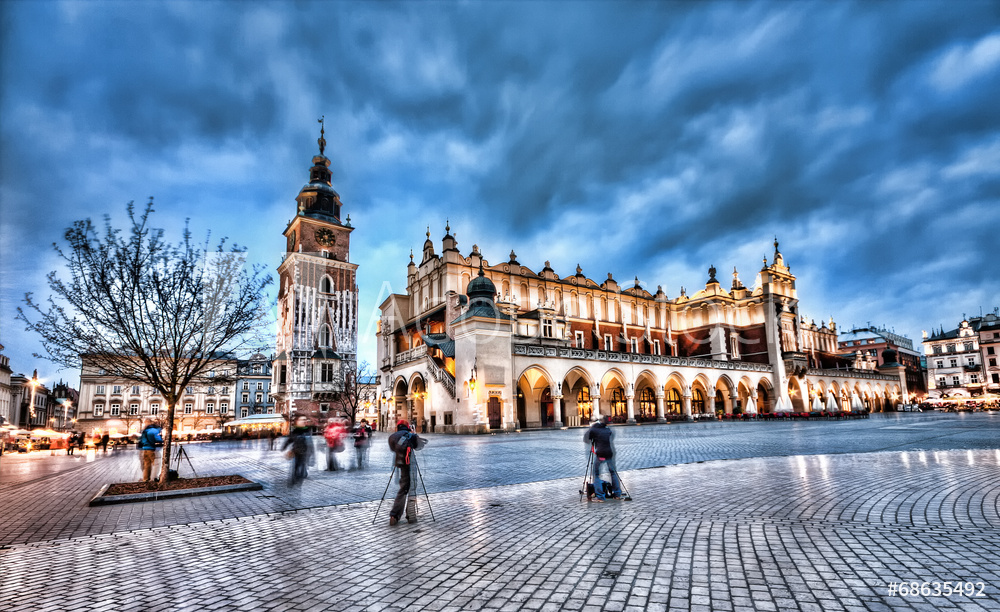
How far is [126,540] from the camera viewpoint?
7.19 m

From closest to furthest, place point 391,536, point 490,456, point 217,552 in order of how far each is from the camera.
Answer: point 217,552 → point 391,536 → point 490,456

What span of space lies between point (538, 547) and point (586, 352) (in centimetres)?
3682

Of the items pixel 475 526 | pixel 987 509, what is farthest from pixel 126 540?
pixel 987 509

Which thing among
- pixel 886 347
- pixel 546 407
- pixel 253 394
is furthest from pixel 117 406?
pixel 886 347

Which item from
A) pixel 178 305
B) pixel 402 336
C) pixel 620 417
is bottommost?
pixel 620 417

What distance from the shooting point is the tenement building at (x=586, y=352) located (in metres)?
37.8

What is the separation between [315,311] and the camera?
6309 cm

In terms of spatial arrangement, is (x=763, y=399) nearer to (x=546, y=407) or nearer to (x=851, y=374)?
(x=851, y=374)

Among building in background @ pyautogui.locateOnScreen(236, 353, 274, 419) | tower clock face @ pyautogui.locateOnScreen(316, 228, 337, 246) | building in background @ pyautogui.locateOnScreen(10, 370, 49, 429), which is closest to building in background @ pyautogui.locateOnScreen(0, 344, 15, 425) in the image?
building in background @ pyautogui.locateOnScreen(10, 370, 49, 429)

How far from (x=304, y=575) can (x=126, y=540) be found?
12.0 ft

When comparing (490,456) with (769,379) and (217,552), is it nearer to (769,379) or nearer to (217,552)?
(217,552)

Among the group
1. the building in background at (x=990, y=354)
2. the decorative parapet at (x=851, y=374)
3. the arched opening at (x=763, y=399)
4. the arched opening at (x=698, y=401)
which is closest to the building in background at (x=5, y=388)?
the arched opening at (x=698, y=401)

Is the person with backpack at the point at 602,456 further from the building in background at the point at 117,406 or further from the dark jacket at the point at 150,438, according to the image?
the building in background at the point at 117,406

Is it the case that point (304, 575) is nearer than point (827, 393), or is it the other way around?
point (304, 575)
